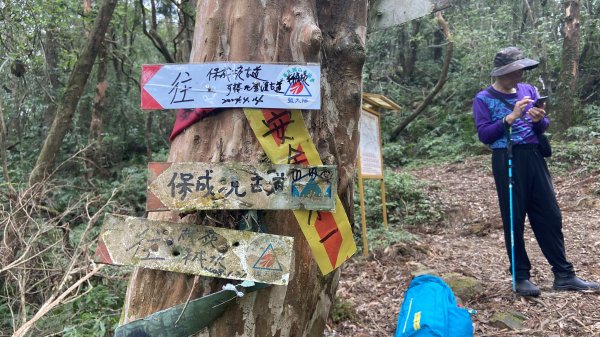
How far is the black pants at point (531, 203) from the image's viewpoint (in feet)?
12.1

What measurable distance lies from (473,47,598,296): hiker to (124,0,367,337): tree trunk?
216 centimetres

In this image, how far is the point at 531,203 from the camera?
12.5ft

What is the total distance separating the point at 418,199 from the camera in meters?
8.19

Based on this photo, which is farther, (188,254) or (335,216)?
(335,216)

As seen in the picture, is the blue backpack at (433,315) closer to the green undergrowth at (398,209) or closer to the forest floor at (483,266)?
the forest floor at (483,266)

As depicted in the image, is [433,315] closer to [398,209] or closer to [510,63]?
[510,63]

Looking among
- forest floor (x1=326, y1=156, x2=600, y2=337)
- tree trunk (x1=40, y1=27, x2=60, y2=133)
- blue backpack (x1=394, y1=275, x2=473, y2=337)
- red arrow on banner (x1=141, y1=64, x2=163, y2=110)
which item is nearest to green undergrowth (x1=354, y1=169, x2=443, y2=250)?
forest floor (x1=326, y1=156, x2=600, y2=337)

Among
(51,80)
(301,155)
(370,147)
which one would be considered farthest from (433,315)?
(51,80)

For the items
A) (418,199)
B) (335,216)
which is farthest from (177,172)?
(418,199)

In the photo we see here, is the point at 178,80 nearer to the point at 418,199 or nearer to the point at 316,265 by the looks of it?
the point at 316,265

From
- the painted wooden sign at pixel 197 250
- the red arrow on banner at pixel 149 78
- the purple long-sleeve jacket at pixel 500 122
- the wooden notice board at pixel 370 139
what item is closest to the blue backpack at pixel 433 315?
the purple long-sleeve jacket at pixel 500 122

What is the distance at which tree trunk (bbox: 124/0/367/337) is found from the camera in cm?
165

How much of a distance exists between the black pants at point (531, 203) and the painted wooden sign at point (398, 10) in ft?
5.86

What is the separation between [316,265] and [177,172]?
24.3 inches
